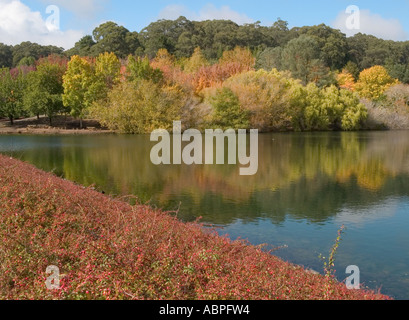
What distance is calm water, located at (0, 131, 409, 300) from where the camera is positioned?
33.1 ft

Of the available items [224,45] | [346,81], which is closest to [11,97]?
[224,45]

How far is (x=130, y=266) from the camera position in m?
5.98

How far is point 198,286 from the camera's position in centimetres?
577

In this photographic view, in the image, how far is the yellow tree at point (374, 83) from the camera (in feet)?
258

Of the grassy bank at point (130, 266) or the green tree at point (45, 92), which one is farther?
the green tree at point (45, 92)

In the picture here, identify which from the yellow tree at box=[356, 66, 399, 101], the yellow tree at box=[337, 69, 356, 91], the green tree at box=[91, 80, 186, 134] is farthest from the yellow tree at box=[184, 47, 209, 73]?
the yellow tree at box=[356, 66, 399, 101]

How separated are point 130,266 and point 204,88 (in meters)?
56.9

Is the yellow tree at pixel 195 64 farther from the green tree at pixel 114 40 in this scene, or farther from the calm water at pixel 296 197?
the calm water at pixel 296 197

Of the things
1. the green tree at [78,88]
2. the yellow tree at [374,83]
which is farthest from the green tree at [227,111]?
the yellow tree at [374,83]

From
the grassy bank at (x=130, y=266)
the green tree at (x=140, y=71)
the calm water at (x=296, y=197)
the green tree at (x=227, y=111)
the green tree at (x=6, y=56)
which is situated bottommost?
the calm water at (x=296, y=197)

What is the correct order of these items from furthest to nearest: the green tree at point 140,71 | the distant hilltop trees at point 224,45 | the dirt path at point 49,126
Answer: the distant hilltop trees at point 224,45 → the green tree at point 140,71 → the dirt path at point 49,126

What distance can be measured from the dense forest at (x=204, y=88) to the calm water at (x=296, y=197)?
73.2ft

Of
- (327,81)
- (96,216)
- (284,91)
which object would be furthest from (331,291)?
(327,81)

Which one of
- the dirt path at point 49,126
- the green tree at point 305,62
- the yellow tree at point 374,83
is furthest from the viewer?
the yellow tree at point 374,83
